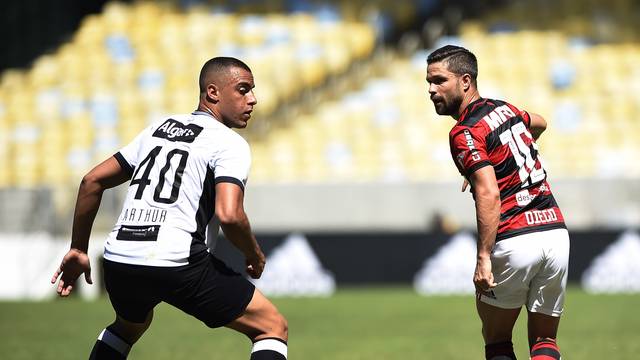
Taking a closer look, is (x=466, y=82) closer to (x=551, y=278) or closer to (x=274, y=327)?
(x=551, y=278)

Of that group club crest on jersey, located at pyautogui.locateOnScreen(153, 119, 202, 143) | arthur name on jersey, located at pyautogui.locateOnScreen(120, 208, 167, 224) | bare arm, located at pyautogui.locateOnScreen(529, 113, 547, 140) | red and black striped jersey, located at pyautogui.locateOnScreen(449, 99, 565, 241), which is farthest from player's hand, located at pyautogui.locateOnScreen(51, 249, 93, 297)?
bare arm, located at pyautogui.locateOnScreen(529, 113, 547, 140)

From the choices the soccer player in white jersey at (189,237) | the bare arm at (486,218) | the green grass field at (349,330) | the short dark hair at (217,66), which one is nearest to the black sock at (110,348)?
the soccer player in white jersey at (189,237)

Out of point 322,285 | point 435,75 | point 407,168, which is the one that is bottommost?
point 322,285

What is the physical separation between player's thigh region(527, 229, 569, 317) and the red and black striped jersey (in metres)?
0.08

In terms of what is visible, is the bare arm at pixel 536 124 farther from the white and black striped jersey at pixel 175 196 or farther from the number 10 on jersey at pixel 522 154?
the white and black striped jersey at pixel 175 196

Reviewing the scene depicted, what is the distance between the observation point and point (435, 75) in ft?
19.1

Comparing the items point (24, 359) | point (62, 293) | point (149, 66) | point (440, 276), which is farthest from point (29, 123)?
point (62, 293)

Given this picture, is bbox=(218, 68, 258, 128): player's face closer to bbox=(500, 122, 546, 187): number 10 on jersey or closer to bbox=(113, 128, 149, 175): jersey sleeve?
bbox=(113, 128, 149, 175): jersey sleeve

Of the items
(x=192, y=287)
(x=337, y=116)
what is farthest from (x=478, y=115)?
(x=337, y=116)

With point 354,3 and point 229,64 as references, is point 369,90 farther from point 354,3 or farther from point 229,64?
point 229,64

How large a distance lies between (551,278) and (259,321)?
1655mm

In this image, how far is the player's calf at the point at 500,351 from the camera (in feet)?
19.2

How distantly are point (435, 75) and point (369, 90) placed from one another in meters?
14.4

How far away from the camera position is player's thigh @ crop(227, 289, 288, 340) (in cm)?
528
